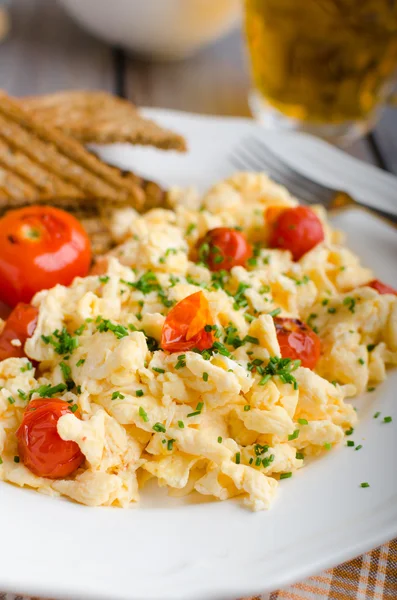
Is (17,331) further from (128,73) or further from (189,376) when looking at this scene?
(128,73)

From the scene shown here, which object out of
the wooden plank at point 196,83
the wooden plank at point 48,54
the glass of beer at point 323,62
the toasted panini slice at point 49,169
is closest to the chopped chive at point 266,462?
the toasted panini slice at point 49,169

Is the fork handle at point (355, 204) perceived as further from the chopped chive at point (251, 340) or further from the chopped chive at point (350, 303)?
the chopped chive at point (251, 340)

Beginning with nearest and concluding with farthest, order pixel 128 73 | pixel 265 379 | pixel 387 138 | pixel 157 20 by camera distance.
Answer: pixel 265 379 < pixel 157 20 < pixel 387 138 < pixel 128 73

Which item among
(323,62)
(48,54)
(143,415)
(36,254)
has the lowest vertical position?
(48,54)

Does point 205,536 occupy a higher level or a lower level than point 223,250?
lower

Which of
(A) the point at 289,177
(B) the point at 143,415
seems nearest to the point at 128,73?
(A) the point at 289,177

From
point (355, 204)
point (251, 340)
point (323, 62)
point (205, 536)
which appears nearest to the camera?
point (205, 536)

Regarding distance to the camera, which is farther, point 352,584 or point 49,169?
point 49,169
